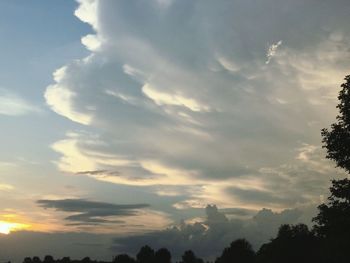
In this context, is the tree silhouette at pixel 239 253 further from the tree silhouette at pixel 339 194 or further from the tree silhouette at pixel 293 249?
the tree silhouette at pixel 339 194

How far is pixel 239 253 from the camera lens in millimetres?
192625

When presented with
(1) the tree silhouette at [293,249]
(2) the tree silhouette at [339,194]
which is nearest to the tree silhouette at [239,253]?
(1) the tree silhouette at [293,249]

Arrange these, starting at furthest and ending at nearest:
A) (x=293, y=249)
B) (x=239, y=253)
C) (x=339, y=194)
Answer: (x=239, y=253) → (x=293, y=249) → (x=339, y=194)

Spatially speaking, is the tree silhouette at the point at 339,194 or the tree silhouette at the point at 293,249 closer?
the tree silhouette at the point at 339,194

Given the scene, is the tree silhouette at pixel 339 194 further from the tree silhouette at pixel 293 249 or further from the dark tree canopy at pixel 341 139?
the tree silhouette at pixel 293 249

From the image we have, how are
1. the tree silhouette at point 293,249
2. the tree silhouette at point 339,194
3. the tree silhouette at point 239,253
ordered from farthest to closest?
the tree silhouette at point 239,253, the tree silhouette at point 293,249, the tree silhouette at point 339,194

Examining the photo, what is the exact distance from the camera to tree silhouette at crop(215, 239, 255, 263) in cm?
19061

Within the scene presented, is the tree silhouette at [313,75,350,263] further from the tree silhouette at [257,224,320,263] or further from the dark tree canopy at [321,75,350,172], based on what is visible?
the tree silhouette at [257,224,320,263]

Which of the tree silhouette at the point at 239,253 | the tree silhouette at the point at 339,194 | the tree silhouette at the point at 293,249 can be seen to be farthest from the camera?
the tree silhouette at the point at 239,253

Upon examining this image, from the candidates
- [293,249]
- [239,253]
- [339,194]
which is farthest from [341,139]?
[239,253]

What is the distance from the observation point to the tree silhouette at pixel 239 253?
191 meters

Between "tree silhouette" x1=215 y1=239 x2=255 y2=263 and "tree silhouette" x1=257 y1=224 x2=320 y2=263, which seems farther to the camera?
"tree silhouette" x1=215 y1=239 x2=255 y2=263

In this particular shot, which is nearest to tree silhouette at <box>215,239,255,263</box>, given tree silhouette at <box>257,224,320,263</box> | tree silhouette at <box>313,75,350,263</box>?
tree silhouette at <box>257,224,320,263</box>

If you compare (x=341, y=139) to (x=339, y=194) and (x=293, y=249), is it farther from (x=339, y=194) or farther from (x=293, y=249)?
(x=293, y=249)
